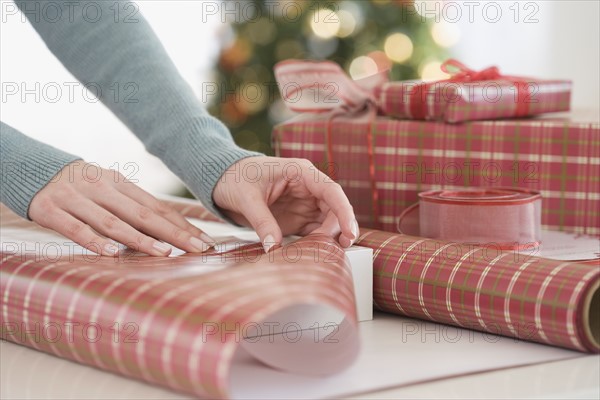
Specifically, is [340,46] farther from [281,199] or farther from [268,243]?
[268,243]

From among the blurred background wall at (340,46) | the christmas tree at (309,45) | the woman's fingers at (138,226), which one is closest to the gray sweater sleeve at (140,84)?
the woman's fingers at (138,226)

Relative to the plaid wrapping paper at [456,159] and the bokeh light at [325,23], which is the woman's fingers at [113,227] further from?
the bokeh light at [325,23]

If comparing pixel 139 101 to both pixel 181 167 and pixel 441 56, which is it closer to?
pixel 181 167

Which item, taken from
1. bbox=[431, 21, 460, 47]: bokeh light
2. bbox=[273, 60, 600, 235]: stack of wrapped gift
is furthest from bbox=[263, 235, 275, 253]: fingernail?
bbox=[431, 21, 460, 47]: bokeh light

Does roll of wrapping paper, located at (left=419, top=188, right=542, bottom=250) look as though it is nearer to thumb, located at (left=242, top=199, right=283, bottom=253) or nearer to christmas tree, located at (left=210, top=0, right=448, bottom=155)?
thumb, located at (left=242, top=199, right=283, bottom=253)

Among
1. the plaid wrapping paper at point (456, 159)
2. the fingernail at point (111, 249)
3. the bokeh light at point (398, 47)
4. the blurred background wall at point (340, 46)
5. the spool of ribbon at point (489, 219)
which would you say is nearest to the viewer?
the fingernail at point (111, 249)

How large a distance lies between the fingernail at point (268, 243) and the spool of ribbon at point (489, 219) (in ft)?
0.65

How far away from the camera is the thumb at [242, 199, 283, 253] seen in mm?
818

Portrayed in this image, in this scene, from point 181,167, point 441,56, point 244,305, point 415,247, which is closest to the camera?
point 244,305

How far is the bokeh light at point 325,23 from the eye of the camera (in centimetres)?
283

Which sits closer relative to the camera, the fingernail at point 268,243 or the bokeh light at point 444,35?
the fingernail at point 268,243

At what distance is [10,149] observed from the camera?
89cm

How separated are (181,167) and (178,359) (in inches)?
18.5

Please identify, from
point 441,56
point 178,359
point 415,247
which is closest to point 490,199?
point 415,247
